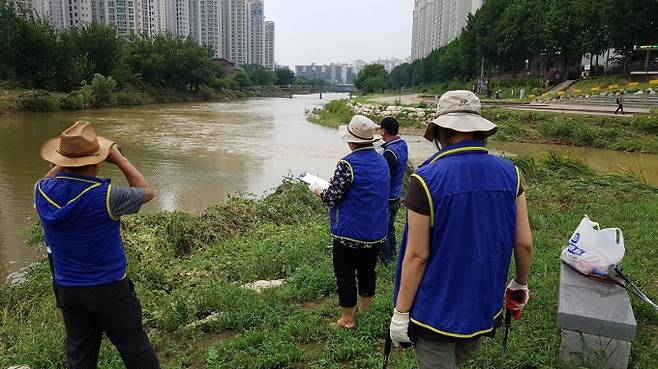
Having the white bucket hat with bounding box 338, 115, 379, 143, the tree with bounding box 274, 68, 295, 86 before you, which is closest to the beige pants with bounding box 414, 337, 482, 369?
the white bucket hat with bounding box 338, 115, 379, 143

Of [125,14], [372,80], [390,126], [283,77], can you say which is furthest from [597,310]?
[283,77]

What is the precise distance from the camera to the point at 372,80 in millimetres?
89188

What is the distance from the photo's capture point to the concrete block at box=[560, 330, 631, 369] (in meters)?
2.95

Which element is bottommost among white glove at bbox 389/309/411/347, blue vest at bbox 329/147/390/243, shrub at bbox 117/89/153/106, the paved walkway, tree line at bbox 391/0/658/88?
white glove at bbox 389/309/411/347

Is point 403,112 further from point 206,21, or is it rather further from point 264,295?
point 206,21

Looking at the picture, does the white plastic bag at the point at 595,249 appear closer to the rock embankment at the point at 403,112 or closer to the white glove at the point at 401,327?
the white glove at the point at 401,327

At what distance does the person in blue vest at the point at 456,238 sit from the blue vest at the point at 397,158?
2.53 metres

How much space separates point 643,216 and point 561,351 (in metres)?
4.78

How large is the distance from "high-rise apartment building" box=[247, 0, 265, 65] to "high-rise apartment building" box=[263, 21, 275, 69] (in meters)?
3.71

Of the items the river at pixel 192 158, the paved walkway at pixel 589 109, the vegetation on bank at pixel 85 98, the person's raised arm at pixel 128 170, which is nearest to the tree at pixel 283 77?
the vegetation on bank at pixel 85 98

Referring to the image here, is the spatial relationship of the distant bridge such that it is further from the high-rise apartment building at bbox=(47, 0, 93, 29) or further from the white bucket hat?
the white bucket hat

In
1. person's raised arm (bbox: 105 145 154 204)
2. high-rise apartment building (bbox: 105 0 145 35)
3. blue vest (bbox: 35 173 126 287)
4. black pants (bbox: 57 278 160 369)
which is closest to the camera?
blue vest (bbox: 35 173 126 287)

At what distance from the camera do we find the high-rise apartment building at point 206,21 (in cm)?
12419

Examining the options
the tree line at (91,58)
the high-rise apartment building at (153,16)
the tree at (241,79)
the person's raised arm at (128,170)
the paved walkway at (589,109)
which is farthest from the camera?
the high-rise apartment building at (153,16)
